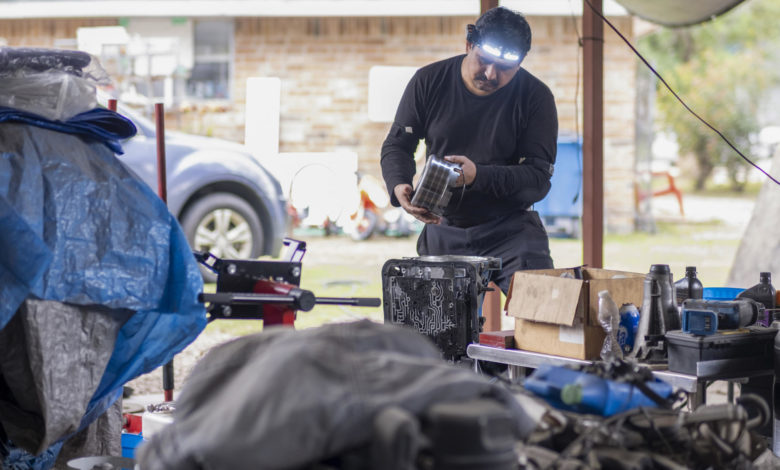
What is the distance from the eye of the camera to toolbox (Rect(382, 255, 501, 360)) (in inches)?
129

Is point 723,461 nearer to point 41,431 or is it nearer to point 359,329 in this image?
point 359,329

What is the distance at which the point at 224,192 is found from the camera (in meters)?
8.06

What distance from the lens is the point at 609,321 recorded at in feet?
9.87

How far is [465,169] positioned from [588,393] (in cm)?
148

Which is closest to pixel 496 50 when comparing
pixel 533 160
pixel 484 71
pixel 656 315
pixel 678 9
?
pixel 484 71

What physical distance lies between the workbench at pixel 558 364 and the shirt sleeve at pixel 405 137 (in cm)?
94

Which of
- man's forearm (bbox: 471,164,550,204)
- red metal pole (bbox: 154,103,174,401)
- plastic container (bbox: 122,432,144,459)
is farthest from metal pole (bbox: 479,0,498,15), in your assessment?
plastic container (bbox: 122,432,144,459)

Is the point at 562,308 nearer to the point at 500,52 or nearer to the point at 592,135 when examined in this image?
the point at 500,52

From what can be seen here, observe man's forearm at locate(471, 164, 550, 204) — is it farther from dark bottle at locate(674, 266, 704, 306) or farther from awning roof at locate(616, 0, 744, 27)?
awning roof at locate(616, 0, 744, 27)

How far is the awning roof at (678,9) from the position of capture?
603 centimetres

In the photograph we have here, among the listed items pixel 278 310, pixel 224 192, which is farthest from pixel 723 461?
pixel 224 192

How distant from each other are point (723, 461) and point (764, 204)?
561 centimetres

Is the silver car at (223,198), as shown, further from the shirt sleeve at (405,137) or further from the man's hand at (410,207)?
the man's hand at (410,207)

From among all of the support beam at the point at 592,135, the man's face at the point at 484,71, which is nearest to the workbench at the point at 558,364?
the man's face at the point at 484,71
